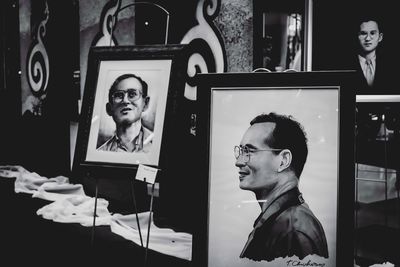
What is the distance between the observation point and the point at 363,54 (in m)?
1.83

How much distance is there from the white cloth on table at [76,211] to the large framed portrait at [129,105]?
106 centimetres

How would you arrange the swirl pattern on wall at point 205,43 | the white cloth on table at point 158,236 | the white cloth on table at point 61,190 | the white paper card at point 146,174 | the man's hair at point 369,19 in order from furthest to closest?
1. the white cloth on table at point 61,190
2. the swirl pattern on wall at point 205,43
3. the white cloth on table at point 158,236
4. the man's hair at point 369,19
5. the white paper card at point 146,174

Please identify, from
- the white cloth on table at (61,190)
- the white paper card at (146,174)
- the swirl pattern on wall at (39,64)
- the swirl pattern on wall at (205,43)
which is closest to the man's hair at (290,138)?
the white paper card at (146,174)

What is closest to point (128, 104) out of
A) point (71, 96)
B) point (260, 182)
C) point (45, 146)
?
point (260, 182)

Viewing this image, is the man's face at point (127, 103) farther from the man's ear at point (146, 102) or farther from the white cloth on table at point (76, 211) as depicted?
the white cloth on table at point (76, 211)

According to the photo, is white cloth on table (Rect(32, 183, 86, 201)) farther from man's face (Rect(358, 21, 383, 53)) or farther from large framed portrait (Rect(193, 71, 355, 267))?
man's face (Rect(358, 21, 383, 53))

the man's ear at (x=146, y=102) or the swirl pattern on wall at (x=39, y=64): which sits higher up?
the swirl pattern on wall at (x=39, y=64)

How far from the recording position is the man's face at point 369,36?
5.95 feet

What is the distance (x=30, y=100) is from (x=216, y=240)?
12.1 ft

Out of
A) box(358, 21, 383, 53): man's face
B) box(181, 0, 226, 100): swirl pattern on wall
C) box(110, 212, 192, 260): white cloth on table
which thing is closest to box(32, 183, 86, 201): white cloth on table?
box(110, 212, 192, 260): white cloth on table

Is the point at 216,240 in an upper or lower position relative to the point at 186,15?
lower

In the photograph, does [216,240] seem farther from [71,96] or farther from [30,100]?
[30,100]

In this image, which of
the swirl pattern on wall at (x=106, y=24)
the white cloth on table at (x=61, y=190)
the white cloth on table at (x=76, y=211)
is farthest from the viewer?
the white cloth on table at (x=61, y=190)

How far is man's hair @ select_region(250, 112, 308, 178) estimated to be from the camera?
1.33 metres
